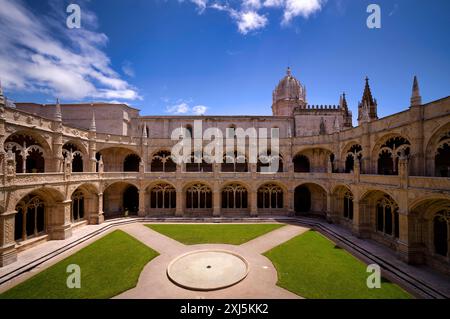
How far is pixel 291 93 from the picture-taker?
39094mm

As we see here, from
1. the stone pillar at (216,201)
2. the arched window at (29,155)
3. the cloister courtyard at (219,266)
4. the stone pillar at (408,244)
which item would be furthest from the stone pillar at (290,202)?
the arched window at (29,155)

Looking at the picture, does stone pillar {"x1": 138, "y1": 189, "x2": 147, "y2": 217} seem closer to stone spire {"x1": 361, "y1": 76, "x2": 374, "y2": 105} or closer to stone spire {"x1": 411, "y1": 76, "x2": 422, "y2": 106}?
stone spire {"x1": 411, "y1": 76, "x2": 422, "y2": 106}

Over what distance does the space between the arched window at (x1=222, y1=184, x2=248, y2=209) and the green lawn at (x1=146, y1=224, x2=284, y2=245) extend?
17.1 feet

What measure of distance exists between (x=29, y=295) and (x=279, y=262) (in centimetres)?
1559

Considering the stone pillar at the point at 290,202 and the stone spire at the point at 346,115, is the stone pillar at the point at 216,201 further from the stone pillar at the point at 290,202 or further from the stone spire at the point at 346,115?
the stone spire at the point at 346,115

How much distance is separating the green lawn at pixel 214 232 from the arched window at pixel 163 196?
4928 mm

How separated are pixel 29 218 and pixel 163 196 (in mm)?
13972

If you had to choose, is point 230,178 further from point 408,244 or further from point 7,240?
point 7,240

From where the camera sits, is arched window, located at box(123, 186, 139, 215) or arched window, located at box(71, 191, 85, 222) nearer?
arched window, located at box(71, 191, 85, 222)

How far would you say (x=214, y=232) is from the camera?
2175 cm

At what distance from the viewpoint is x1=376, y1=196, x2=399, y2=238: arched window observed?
17.7m

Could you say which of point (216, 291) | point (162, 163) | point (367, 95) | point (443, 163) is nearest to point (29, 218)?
point (162, 163)

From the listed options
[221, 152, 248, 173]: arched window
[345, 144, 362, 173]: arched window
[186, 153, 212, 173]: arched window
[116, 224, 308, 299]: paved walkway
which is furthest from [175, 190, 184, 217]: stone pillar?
[345, 144, 362, 173]: arched window
